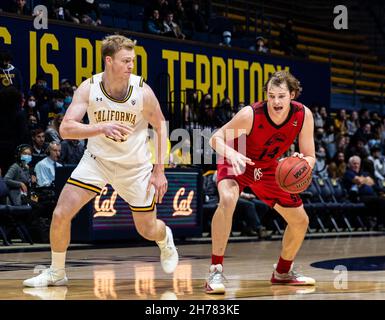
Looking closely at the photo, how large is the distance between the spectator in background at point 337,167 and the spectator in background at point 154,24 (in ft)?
A: 14.6

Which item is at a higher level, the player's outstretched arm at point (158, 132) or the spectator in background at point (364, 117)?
the spectator in background at point (364, 117)

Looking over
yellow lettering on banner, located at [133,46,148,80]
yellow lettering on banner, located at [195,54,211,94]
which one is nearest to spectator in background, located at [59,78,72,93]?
yellow lettering on banner, located at [133,46,148,80]

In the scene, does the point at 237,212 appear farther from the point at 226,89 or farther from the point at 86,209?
the point at 226,89

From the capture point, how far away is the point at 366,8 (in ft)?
94.8

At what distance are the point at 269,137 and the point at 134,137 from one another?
3.61ft

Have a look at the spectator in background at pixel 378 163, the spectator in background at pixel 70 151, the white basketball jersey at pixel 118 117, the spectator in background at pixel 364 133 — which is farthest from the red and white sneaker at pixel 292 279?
the spectator in background at pixel 364 133

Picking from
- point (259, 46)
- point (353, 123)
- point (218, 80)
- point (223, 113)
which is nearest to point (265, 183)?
point (223, 113)

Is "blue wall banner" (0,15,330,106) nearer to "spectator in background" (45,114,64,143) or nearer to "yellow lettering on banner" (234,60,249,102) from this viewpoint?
"yellow lettering on banner" (234,60,249,102)

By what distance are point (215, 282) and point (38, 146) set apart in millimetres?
7797

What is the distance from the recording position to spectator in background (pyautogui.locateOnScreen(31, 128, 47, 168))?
1405 centimetres

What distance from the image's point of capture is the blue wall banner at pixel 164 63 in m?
16.3

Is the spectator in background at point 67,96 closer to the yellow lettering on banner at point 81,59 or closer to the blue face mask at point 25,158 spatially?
the yellow lettering on banner at point 81,59

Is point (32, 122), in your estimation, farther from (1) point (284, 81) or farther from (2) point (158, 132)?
(1) point (284, 81)

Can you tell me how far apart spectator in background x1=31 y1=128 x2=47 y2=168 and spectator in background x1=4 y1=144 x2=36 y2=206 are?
0.18m
